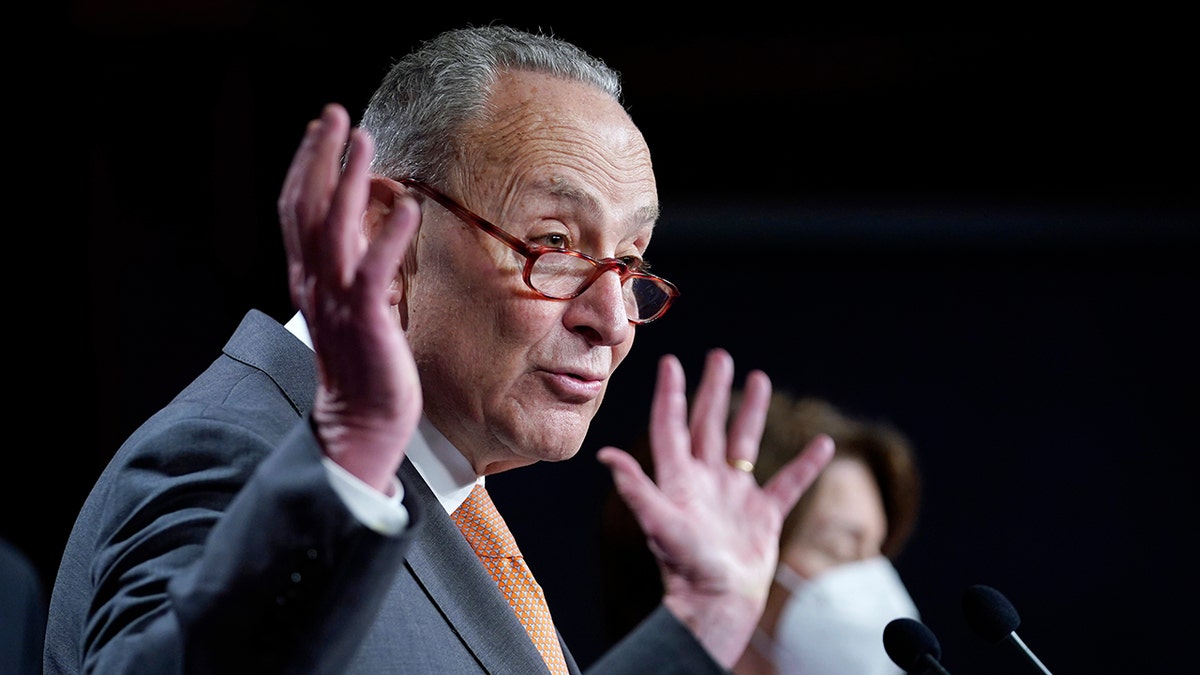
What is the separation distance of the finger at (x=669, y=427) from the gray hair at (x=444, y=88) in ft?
1.93

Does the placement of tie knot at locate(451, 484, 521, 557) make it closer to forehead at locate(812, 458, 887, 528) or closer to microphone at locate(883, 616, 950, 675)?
microphone at locate(883, 616, 950, 675)

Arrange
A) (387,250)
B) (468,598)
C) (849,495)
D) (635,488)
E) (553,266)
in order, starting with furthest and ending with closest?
1. (849,495)
2. (553,266)
3. (468,598)
4. (635,488)
5. (387,250)

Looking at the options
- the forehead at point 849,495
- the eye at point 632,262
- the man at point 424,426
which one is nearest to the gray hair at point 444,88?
the man at point 424,426

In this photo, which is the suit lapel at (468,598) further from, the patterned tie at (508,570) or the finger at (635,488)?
the finger at (635,488)

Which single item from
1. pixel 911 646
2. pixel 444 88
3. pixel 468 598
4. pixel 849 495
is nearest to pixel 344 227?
pixel 468 598

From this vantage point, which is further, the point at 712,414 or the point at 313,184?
the point at 712,414

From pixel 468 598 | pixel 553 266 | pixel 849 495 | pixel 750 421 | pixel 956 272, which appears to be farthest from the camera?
pixel 956 272

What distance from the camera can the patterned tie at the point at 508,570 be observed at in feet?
4.61

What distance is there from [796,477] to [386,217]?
0.68m

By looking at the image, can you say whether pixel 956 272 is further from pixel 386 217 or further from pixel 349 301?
pixel 349 301

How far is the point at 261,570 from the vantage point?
833 mm

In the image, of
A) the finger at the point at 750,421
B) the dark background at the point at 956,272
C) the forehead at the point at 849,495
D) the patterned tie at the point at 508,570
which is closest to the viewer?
the finger at the point at 750,421

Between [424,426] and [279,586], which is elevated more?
[279,586]

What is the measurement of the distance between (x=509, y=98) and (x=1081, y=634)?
11.0 ft
